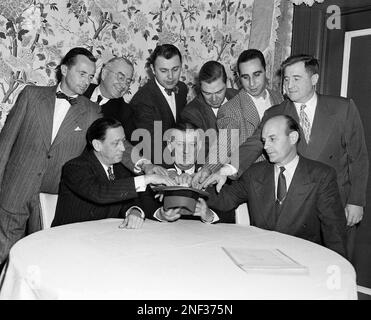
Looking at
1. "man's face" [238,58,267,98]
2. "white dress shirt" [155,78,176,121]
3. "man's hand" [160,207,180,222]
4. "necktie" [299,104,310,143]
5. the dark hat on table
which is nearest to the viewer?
the dark hat on table

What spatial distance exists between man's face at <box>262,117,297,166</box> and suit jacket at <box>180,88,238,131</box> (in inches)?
28.7

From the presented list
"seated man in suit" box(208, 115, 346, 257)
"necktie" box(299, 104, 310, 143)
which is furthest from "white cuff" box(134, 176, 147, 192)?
"necktie" box(299, 104, 310, 143)

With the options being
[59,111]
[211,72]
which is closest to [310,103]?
[211,72]

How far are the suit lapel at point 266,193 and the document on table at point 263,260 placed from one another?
62 centimetres

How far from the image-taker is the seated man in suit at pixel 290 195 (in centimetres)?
234

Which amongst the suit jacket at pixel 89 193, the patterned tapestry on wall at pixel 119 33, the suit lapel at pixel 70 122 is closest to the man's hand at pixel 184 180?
the suit jacket at pixel 89 193

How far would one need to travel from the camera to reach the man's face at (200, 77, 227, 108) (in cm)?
303

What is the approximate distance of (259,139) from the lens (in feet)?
9.36

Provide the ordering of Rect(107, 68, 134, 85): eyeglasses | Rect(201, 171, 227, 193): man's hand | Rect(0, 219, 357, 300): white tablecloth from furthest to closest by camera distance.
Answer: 1. Rect(107, 68, 134, 85): eyeglasses
2. Rect(201, 171, 227, 193): man's hand
3. Rect(0, 219, 357, 300): white tablecloth

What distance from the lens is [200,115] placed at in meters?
3.14

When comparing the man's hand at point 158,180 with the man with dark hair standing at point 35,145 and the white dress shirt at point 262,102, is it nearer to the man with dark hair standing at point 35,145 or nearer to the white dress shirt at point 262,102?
the man with dark hair standing at point 35,145

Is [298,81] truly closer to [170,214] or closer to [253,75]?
[253,75]

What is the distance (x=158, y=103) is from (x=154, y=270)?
191 centimetres

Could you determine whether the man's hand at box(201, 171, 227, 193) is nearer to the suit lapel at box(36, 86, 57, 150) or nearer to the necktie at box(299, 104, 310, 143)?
the necktie at box(299, 104, 310, 143)
